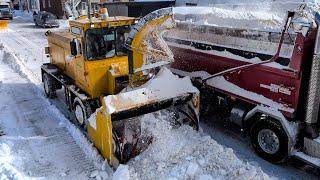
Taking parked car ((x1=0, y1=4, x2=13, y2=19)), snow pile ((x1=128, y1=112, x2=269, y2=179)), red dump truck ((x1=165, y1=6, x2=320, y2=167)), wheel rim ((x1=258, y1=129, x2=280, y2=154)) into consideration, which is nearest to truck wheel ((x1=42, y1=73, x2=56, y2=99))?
snow pile ((x1=128, y1=112, x2=269, y2=179))

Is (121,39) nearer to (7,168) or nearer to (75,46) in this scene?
(75,46)

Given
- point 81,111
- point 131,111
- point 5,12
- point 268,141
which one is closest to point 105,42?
point 81,111

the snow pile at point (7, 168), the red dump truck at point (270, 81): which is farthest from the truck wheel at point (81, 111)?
Answer: the red dump truck at point (270, 81)

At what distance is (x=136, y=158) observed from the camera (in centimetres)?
612

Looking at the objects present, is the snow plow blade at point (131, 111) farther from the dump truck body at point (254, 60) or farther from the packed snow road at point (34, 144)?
the dump truck body at point (254, 60)

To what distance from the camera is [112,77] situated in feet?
23.1

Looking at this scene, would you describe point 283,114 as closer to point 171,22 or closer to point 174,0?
point 171,22

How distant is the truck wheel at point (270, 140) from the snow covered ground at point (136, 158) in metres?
0.18

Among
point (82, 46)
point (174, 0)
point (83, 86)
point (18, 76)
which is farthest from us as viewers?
point (174, 0)

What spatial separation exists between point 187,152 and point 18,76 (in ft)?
26.4

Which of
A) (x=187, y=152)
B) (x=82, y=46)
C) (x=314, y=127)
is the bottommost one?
(x=187, y=152)

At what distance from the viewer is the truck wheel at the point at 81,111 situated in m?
7.30

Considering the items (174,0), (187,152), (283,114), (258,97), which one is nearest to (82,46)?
(187,152)

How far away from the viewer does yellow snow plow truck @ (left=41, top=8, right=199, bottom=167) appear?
6133 millimetres
